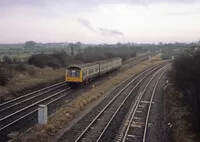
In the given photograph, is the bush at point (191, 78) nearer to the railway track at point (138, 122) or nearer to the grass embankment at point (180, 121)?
the grass embankment at point (180, 121)

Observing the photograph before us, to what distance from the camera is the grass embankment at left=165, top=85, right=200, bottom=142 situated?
1414 centimetres

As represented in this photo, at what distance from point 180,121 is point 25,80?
66.4 feet

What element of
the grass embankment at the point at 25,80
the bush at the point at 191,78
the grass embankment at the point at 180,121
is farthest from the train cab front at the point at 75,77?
the bush at the point at 191,78

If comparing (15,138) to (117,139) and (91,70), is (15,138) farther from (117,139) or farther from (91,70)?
(91,70)

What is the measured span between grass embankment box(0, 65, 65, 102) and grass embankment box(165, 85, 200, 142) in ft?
43.1

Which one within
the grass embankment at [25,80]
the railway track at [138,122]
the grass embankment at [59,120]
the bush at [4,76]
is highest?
the bush at [4,76]

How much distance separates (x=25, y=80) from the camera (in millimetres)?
32312

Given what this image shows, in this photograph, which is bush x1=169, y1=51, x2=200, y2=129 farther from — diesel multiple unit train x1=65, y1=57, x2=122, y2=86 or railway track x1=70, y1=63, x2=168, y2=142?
diesel multiple unit train x1=65, y1=57, x2=122, y2=86

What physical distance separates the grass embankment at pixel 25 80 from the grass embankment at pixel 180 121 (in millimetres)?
13125

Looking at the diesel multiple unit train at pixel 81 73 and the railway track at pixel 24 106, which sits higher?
the diesel multiple unit train at pixel 81 73

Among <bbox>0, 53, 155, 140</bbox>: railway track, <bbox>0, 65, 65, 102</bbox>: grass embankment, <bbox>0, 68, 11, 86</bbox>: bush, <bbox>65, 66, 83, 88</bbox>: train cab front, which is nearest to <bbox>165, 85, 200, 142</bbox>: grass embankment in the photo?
<bbox>0, 53, 155, 140</bbox>: railway track

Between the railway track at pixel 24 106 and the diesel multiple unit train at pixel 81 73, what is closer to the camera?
the railway track at pixel 24 106

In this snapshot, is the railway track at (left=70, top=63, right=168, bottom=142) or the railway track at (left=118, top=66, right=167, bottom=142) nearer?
the railway track at (left=70, top=63, right=168, bottom=142)

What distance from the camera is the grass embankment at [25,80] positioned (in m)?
25.8
